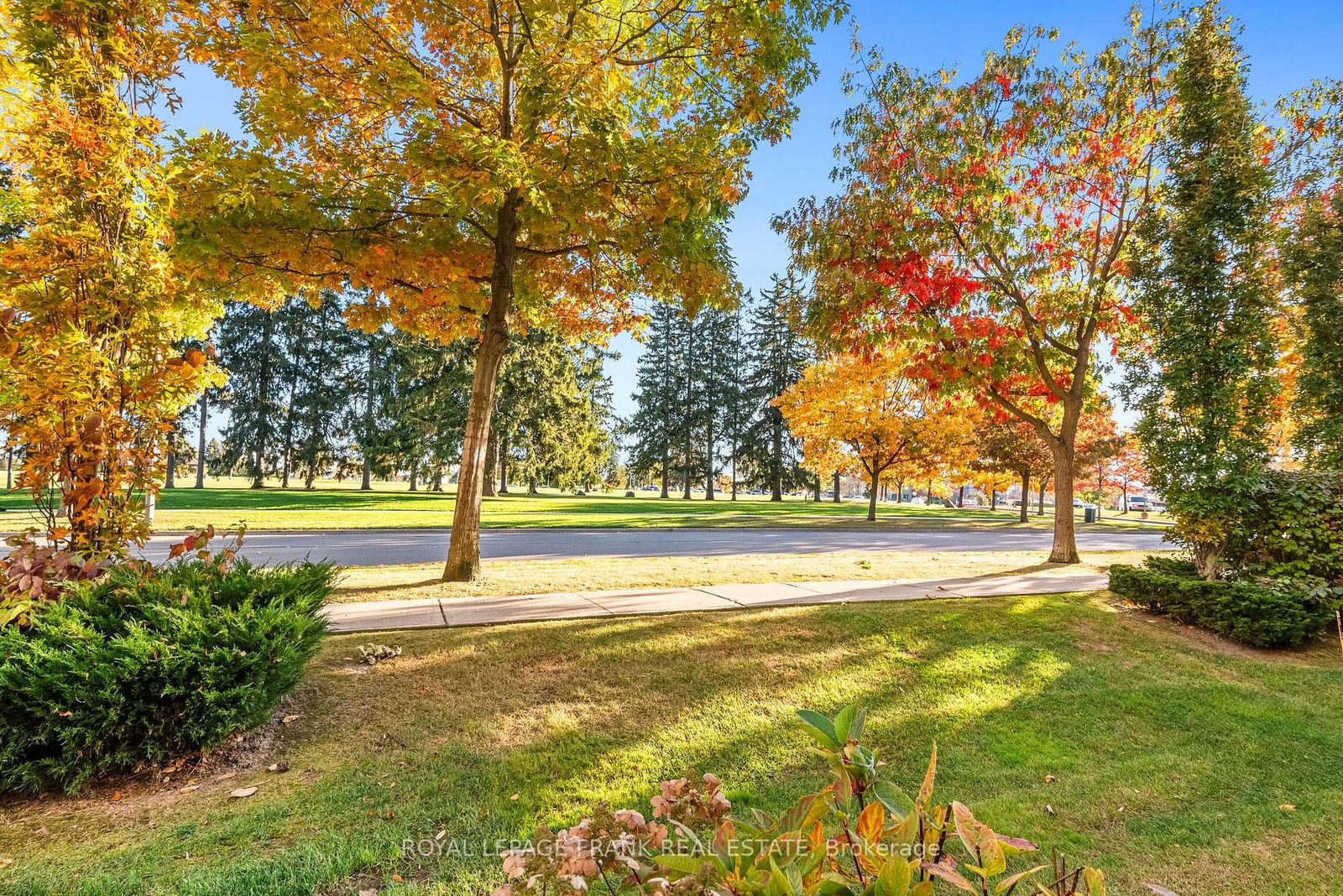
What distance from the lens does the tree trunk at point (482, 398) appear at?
7.36 metres

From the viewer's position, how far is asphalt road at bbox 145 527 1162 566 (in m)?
11.5

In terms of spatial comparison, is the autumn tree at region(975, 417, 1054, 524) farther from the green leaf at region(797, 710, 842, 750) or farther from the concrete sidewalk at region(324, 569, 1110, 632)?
the green leaf at region(797, 710, 842, 750)

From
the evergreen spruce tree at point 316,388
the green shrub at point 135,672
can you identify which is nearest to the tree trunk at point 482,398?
the green shrub at point 135,672

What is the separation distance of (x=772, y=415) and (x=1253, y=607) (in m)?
40.0

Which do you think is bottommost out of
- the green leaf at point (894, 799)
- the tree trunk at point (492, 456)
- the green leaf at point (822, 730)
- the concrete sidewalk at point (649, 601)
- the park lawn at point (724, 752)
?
the park lawn at point (724, 752)

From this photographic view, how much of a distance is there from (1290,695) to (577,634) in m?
6.00

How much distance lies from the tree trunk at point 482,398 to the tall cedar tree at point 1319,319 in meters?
11.2

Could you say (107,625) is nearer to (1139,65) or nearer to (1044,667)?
(1044,667)

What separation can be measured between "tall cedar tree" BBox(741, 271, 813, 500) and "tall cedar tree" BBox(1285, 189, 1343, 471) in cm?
3602

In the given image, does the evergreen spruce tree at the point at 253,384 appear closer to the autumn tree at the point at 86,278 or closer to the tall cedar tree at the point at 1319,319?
the autumn tree at the point at 86,278

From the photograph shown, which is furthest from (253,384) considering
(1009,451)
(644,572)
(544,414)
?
(1009,451)

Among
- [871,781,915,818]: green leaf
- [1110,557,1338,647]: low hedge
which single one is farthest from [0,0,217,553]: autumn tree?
[1110,557,1338,647]: low hedge

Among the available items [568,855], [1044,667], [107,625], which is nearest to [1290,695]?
[1044,667]

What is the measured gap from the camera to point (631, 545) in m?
14.3
